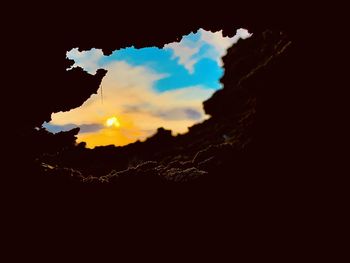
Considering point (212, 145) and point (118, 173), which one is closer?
point (118, 173)

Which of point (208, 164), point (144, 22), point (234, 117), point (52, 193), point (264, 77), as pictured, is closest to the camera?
point (52, 193)

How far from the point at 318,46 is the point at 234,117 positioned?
10.4m

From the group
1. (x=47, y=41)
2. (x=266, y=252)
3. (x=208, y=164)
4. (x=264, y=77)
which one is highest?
(x=264, y=77)

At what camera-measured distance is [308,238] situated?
7.39 m

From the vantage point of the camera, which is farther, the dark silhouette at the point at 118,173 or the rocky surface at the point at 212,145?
the rocky surface at the point at 212,145

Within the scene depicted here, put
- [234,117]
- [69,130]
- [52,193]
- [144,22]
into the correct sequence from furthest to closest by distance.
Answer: [234,117], [69,130], [144,22], [52,193]

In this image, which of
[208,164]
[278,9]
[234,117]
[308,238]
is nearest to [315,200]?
[308,238]

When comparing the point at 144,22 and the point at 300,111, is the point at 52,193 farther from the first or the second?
the point at 300,111

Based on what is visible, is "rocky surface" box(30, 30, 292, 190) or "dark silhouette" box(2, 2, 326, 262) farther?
"rocky surface" box(30, 30, 292, 190)

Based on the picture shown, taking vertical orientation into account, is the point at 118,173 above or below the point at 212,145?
below

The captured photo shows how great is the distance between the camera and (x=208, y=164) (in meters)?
10.1

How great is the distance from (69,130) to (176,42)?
279 cm

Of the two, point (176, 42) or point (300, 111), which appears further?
point (300, 111)

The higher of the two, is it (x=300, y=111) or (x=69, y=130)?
(x=300, y=111)
